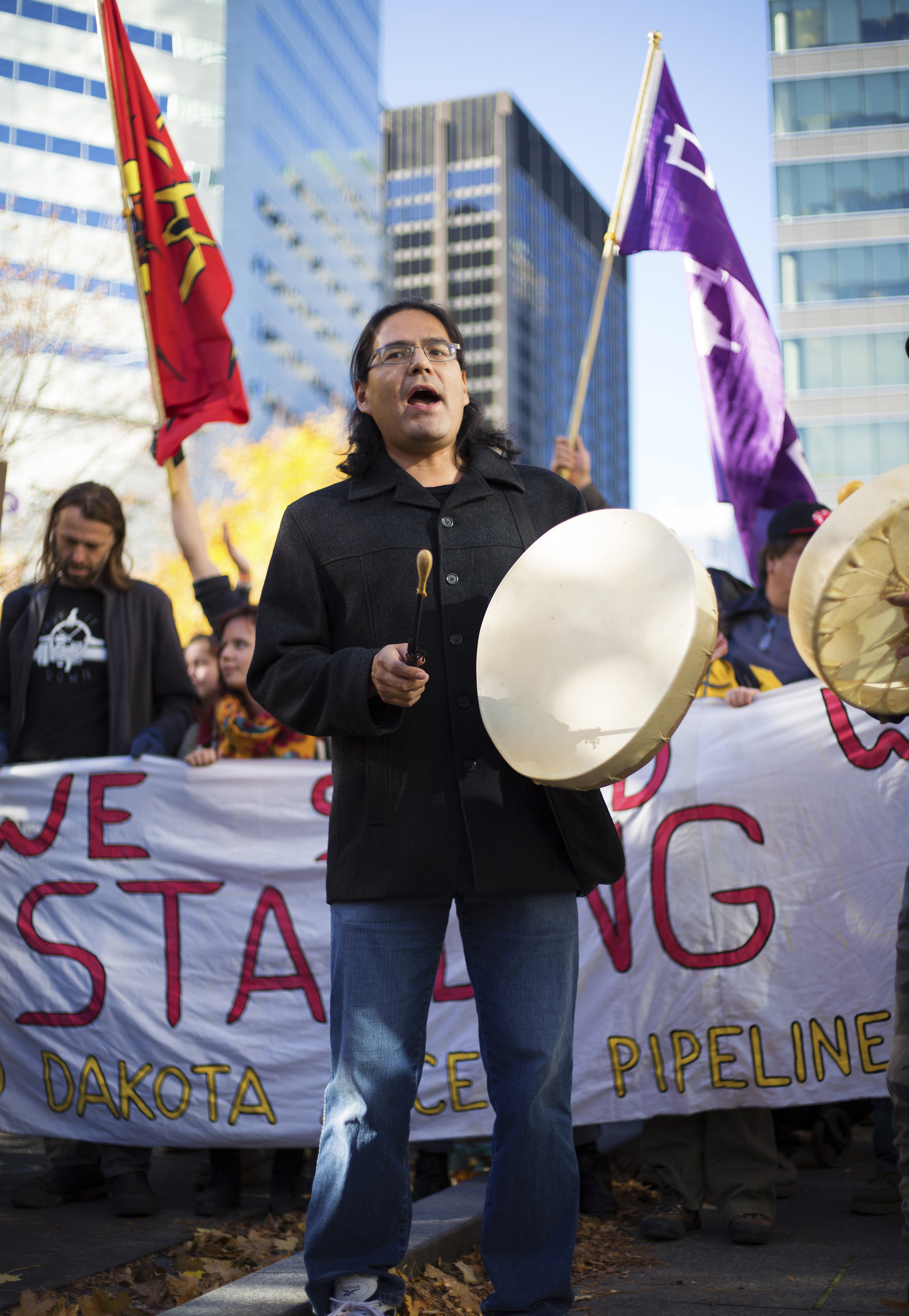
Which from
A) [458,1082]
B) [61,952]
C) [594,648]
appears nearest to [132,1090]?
[61,952]

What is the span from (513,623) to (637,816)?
1.70 m

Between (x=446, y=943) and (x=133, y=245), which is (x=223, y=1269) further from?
(x=133, y=245)

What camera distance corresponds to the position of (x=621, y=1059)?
3.89m

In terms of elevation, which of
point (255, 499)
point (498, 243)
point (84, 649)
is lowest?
point (84, 649)

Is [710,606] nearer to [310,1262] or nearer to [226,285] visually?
[310,1262]

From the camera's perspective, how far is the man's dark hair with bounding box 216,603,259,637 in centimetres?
477

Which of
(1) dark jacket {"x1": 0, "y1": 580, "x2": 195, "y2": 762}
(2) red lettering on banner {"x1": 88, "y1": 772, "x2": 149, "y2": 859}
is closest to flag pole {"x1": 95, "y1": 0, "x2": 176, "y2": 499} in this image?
(1) dark jacket {"x1": 0, "y1": 580, "x2": 195, "y2": 762}

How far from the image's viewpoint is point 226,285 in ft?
17.7

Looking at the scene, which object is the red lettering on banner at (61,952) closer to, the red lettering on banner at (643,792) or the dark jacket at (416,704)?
the red lettering on banner at (643,792)

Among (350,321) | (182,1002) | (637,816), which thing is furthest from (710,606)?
(350,321)

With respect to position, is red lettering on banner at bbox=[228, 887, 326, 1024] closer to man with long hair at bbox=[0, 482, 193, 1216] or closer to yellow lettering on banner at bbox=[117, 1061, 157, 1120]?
yellow lettering on banner at bbox=[117, 1061, 157, 1120]

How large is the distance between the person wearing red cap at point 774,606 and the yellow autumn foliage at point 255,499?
23246 millimetres

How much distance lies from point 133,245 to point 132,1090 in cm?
324

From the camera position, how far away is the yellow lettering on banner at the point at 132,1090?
4.07m
